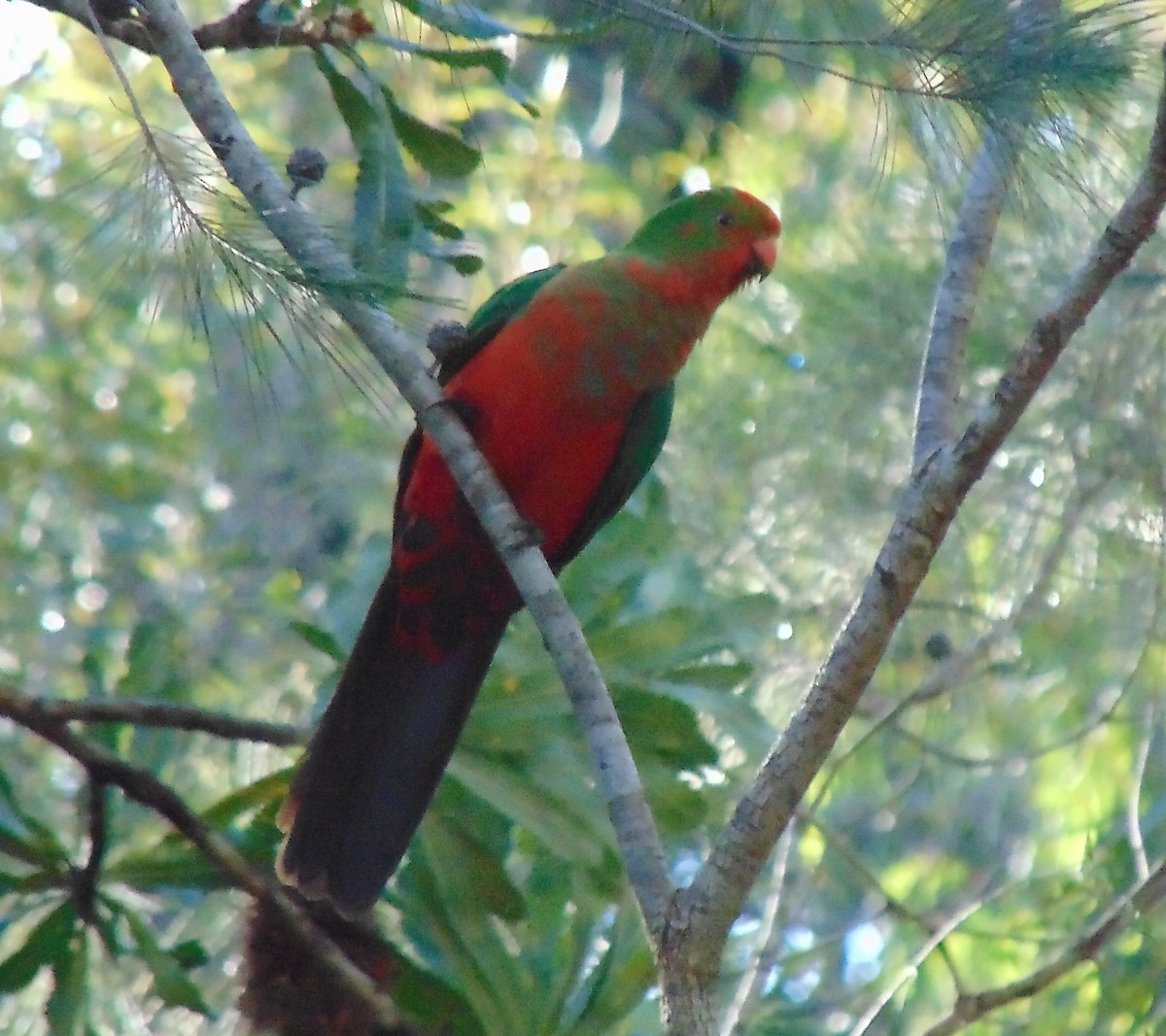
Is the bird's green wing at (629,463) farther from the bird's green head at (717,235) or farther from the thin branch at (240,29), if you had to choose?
the thin branch at (240,29)

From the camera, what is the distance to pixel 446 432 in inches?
84.9

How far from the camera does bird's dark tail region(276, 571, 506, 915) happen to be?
8.11ft

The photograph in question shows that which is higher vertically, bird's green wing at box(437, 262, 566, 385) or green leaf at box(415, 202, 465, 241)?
bird's green wing at box(437, 262, 566, 385)

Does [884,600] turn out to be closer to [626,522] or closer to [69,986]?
[626,522]

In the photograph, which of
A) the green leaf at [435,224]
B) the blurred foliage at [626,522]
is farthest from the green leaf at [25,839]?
the green leaf at [435,224]

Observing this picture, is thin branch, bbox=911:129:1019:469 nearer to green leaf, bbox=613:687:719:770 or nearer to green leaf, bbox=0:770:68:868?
green leaf, bbox=613:687:719:770

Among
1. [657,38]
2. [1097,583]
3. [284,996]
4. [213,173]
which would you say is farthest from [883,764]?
[213,173]

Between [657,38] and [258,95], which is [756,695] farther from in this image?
[258,95]

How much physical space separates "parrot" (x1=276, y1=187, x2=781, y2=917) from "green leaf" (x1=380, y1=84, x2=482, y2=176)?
346mm

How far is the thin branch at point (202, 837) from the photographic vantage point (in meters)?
2.19

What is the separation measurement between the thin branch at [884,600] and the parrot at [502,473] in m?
0.94

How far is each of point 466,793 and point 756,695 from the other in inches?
46.3

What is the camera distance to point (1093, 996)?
9.72 ft

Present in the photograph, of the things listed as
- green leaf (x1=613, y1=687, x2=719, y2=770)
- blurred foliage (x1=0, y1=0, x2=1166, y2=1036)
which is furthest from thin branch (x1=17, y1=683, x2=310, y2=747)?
green leaf (x1=613, y1=687, x2=719, y2=770)
